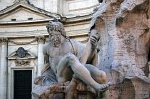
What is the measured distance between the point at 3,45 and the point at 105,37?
21.2m

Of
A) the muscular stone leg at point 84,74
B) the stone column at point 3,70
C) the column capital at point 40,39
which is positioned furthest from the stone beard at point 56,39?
the stone column at point 3,70

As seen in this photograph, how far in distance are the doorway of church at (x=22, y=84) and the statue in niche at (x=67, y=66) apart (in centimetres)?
2069

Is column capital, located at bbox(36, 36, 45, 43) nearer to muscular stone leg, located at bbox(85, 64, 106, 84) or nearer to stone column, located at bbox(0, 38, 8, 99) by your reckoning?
stone column, located at bbox(0, 38, 8, 99)

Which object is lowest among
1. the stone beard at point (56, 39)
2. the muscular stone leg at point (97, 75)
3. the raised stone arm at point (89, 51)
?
the muscular stone leg at point (97, 75)

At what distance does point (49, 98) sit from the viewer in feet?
20.8

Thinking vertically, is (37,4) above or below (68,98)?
above

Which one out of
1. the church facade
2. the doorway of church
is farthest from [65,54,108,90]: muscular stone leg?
the doorway of church

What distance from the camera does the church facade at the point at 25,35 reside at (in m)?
27.4

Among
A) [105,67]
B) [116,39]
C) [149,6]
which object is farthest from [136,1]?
[105,67]

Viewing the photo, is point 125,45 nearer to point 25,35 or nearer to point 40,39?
point 40,39

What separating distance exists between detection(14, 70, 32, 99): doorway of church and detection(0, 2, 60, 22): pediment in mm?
3548

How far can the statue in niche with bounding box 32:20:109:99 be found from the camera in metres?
6.12

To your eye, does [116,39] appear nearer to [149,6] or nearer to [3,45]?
[149,6]

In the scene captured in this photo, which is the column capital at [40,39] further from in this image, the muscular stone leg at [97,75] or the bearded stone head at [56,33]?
the muscular stone leg at [97,75]
